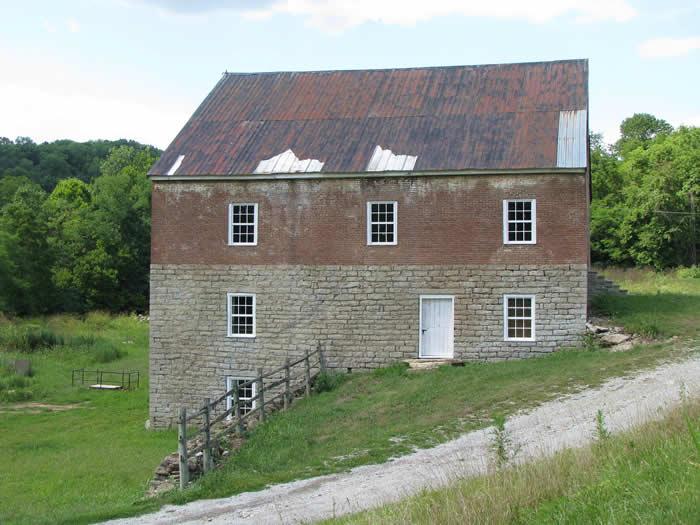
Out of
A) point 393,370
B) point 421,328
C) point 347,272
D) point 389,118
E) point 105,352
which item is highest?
point 389,118

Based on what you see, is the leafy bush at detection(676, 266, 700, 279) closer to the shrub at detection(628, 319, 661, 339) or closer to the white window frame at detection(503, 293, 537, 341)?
the shrub at detection(628, 319, 661, 339)

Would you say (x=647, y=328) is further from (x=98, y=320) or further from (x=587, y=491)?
(x=98, y=320)

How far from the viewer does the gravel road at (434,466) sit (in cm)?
1266

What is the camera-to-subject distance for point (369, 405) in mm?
21969

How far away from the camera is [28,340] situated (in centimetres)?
4775

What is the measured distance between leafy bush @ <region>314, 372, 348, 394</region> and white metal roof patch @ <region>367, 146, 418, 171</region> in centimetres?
663

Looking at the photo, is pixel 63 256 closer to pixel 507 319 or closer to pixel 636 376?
pixel 507 319

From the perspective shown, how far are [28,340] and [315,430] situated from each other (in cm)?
3268

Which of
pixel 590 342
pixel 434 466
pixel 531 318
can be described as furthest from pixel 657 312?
pixel 434 466

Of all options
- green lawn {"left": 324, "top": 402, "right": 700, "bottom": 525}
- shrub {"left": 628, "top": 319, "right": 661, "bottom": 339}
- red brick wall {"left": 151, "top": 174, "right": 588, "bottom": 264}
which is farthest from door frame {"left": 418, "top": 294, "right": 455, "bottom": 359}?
green lawn {"left": 324, "top": 402, "right": 700, "bottom": 525}

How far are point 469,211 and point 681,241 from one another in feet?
125

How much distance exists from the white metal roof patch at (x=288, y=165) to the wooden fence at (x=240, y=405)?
19.1 ft

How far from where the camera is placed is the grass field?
1673 centimetres

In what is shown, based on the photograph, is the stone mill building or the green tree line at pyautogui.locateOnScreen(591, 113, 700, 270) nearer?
the stone mill building
